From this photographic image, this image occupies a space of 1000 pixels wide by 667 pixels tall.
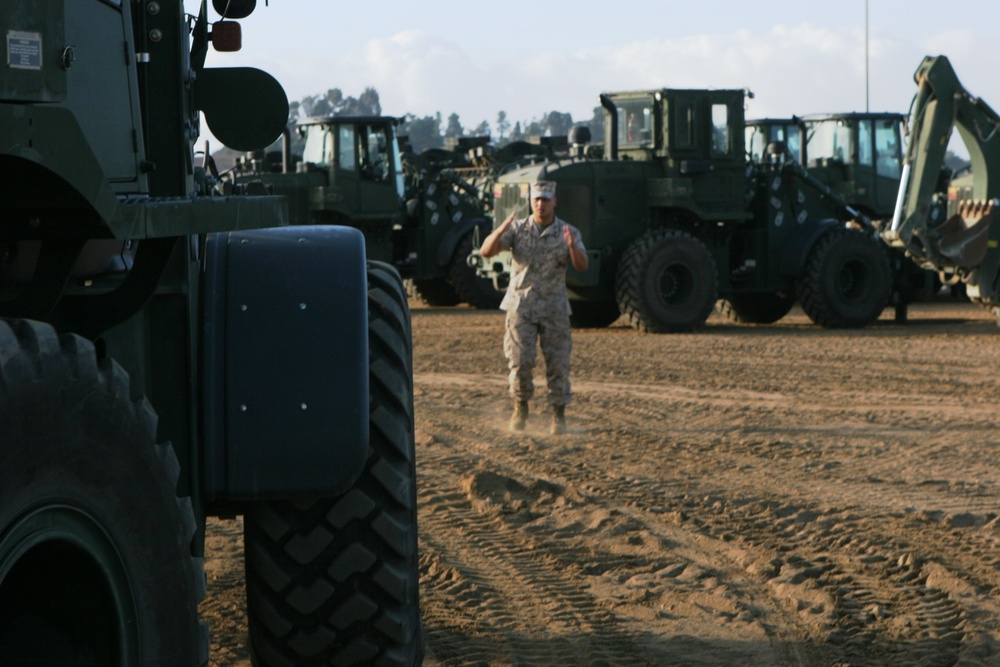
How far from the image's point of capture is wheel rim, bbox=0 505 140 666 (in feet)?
7.88

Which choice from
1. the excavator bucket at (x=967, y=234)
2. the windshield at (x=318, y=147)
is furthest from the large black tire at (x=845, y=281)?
the windshield at (x=318, y=147)

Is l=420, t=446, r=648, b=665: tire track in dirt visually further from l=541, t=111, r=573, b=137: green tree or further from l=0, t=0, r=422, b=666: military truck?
l=541, t=111, r=573, b=137: green tree

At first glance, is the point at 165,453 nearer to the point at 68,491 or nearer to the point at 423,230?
the point at 68,491

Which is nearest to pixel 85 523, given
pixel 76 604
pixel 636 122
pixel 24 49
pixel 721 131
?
pixel 76 604

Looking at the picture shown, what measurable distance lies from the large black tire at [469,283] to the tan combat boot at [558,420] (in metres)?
11.4

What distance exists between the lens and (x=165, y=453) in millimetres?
2570

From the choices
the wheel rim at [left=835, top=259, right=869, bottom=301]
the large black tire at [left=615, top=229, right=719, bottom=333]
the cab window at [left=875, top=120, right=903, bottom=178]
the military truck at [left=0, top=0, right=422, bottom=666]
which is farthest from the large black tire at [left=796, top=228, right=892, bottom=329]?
the military truck at [left=0, top=0, right=422, bottom=666]

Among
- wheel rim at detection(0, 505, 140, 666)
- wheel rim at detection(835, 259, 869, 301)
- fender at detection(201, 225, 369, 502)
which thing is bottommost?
wheel rim at detection(835, 259, 869, 301)

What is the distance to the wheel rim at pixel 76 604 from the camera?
94.5 inches

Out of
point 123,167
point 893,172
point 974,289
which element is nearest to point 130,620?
point 123,167

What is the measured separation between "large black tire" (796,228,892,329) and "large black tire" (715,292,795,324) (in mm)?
972

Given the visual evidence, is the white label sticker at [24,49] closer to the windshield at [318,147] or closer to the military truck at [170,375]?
the military truck at [170,375]

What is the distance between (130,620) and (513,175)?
16.2m

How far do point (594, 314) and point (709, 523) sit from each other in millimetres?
11568
